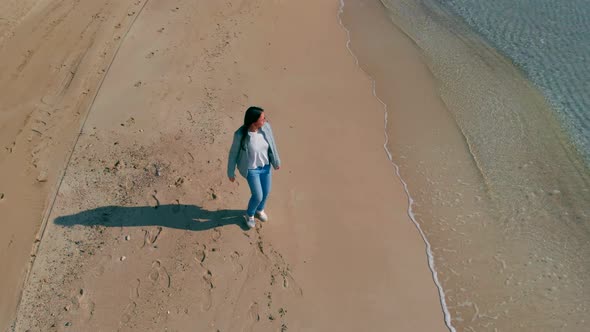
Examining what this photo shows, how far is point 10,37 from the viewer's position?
9758 mm

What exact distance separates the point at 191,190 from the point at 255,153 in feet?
5.58

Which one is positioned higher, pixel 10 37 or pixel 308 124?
pixel 308 124

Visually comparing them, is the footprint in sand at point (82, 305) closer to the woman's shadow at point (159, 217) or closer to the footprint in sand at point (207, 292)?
the woman's shadow at point (159, 217)

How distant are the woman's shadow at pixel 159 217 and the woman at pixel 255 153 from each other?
701 mm

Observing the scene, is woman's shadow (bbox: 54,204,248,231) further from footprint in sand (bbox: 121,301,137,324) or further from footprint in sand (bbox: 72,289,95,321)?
footprint in sand (bbox: 121,301,137,324)

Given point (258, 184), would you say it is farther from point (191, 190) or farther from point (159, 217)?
point (159, 217)

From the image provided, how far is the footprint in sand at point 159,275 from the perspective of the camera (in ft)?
18.2

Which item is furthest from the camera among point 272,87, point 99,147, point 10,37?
point 10,37

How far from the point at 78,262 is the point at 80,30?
6213 millimetres

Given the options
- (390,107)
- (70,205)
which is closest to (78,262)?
(70,205)

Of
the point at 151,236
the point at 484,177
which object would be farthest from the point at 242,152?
the point at 484,177

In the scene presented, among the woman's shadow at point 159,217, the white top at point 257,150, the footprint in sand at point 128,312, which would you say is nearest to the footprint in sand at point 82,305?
the footprint in sand at point 128,312

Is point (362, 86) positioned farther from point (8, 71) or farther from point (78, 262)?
point (8, 71)

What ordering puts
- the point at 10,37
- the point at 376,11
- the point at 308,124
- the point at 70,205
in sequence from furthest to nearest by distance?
the point at 376,11, the point at 10,37, the point at 308,124, the point at 70,205
